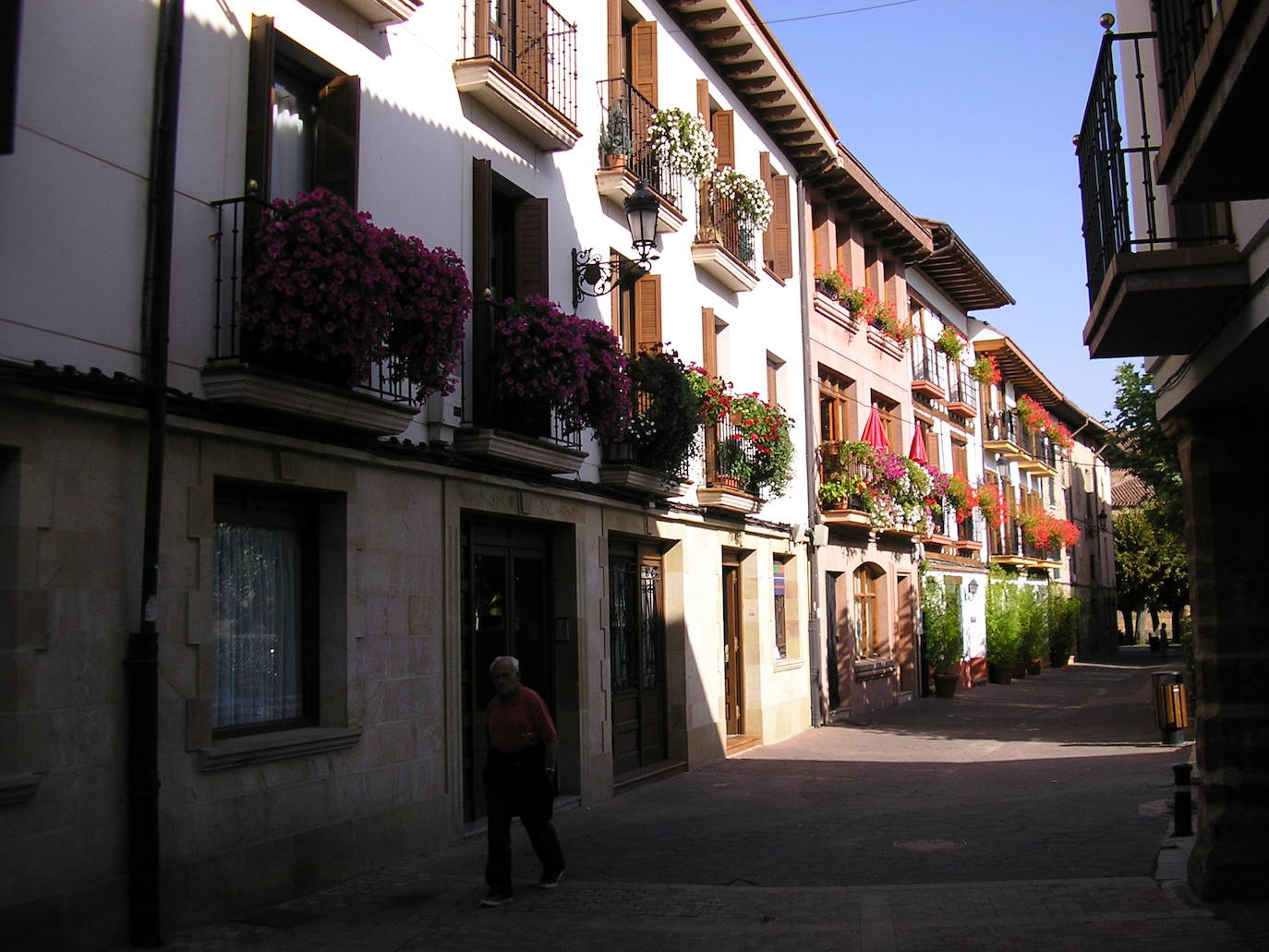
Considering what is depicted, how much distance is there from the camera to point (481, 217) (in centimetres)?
1114

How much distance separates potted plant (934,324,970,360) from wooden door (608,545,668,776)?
16764 mm

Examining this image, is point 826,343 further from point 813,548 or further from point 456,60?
point 456,60

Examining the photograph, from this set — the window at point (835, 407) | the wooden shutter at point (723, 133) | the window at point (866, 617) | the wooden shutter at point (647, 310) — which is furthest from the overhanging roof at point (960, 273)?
the wooden shutter at point (647, 310)

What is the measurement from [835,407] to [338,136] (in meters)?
14.6

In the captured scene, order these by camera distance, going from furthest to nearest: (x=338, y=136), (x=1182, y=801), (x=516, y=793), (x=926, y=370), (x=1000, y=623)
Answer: (x=1000, y=623)
(x=926, y=370)
(x=338, y=136)
(x=1182, y=801)
(x=516, y=793)

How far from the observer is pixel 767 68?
18203 mm

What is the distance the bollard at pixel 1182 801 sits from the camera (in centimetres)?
909

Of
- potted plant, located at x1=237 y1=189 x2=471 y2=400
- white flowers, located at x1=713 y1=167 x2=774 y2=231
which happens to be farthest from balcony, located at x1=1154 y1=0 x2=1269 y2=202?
white flowers, located at x1=713 y1=167 x2=774 y2=231

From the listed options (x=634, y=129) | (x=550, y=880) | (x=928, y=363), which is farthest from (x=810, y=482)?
(x=550, y=880)

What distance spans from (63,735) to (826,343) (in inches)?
665

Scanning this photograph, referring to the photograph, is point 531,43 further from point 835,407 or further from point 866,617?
point 866,617

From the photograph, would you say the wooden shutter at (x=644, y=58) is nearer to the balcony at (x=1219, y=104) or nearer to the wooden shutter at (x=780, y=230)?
the wooden shutter at (x=780, y=230)

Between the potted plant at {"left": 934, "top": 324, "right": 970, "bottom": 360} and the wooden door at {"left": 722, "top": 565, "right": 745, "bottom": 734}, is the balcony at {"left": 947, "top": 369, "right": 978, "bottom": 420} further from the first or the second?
the wooden door at {"left": 722, "top": 565, "right": 745, "bottom": 734}

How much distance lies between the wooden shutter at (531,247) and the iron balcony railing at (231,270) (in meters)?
4.08
